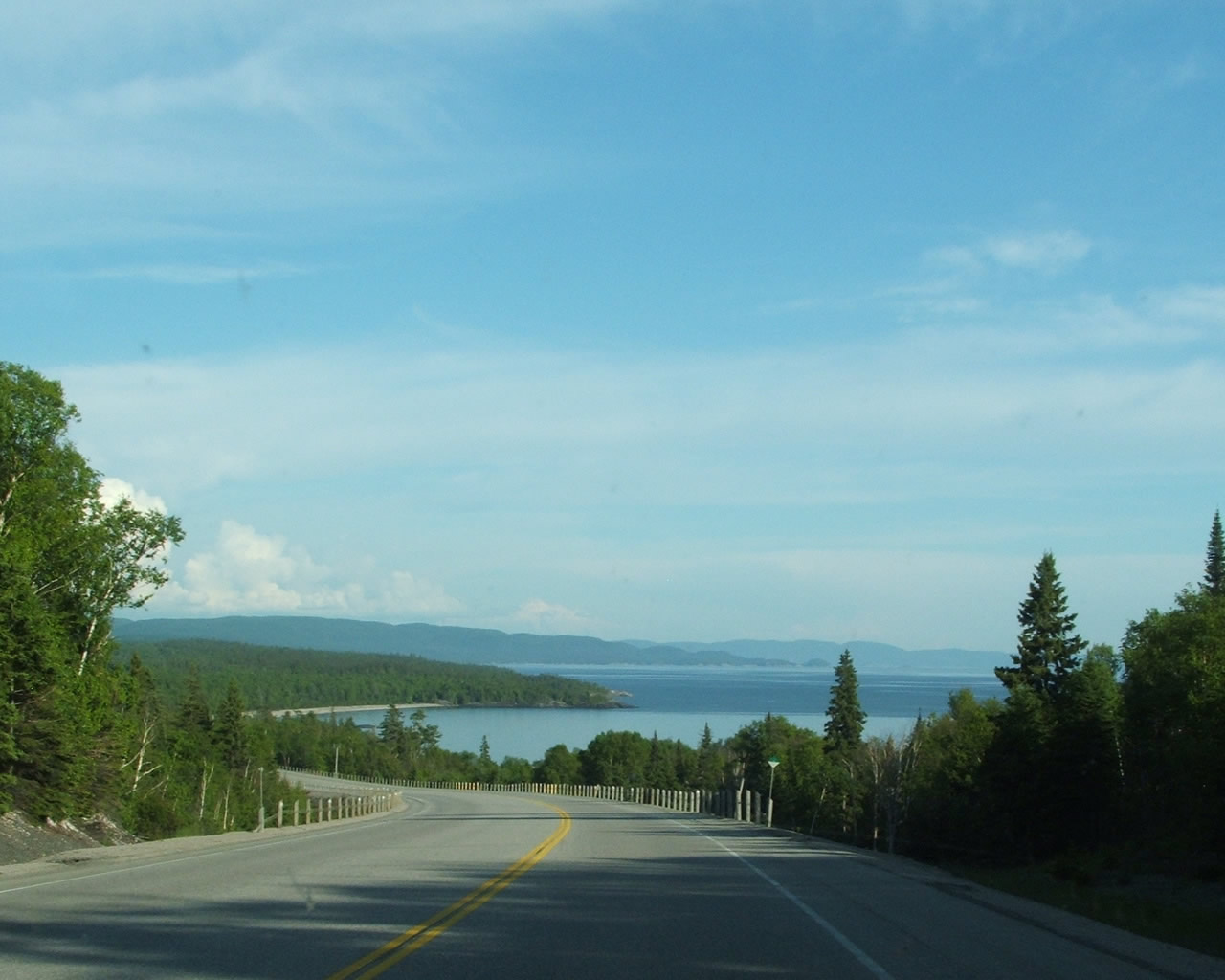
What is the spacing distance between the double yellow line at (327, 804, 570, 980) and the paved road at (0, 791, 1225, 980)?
37 mm

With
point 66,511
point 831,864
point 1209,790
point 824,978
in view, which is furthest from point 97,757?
point 1209,790

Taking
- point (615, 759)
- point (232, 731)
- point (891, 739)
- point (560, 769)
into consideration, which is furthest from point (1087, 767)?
point (560, 769)

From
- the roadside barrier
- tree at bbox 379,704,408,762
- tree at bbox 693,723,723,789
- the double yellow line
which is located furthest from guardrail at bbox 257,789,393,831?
tree at bbox 379,704,408,762

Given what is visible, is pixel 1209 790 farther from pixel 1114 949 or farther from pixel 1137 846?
pixel 1114 949

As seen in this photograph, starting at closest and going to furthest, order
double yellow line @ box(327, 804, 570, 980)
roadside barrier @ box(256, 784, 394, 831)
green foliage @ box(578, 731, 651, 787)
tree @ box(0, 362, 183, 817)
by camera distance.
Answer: double yellow line @ box(327, 804, 570, 980) → tree @ box(0, 362, 183, 817) → roadside barrier @ box(256, 784, 394, 831) → green foliage @ box(578, 731, 651, 787)

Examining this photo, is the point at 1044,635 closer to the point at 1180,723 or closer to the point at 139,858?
the point at 1180,723

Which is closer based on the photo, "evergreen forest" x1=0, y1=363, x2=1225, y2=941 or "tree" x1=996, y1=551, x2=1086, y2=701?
"evergreen forest" x1=0, y1=363, x2=1225, y2=941

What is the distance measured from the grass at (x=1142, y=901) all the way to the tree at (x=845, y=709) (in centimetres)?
7573

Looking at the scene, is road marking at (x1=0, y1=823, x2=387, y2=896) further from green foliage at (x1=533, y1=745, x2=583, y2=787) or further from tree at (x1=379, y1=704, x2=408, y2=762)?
tree at (x1=379, y1=704, x2=408, y2=762)

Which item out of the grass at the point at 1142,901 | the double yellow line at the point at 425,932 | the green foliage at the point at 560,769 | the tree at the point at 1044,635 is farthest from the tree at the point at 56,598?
the green foliage at the point at 560,769

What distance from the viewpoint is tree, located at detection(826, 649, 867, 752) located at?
4301 inches

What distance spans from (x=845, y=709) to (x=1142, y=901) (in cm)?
9021

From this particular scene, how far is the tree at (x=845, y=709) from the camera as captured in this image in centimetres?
10925

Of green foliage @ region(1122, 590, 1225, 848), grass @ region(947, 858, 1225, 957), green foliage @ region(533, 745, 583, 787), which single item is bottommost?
green foliage @ region(533, 745, 583, 787)
